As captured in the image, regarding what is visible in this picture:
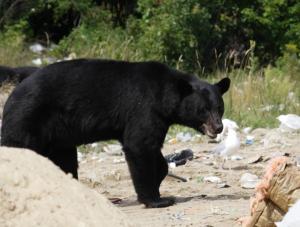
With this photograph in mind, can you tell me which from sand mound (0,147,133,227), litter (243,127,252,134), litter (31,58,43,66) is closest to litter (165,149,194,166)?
litter (243,127,252,134)

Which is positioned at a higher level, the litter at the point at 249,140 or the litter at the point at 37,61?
the litter at the point at 249,140

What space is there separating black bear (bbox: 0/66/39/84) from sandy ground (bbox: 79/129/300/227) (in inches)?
49.1

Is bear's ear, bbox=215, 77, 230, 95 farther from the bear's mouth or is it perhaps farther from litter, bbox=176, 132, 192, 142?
litter, bbox=176, 132, 192, 142

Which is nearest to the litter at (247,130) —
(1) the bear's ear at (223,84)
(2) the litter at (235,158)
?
(2) the litter at (235,158)

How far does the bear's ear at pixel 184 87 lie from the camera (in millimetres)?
8109

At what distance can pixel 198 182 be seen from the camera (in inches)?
355

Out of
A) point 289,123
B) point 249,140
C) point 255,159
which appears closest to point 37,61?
point 289,123

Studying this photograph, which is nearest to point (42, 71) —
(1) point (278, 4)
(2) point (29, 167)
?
(2) point (29, 167)

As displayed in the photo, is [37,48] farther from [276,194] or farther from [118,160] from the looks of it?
[276,194]

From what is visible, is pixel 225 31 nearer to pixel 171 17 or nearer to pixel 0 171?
pixel 171 17

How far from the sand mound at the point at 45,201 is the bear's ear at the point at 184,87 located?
12.6 feet

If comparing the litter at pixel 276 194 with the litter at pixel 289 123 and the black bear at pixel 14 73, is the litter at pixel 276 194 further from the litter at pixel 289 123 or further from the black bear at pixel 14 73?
the litter at pixel 289 123

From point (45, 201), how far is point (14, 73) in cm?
646

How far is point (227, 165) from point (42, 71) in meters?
2.71
